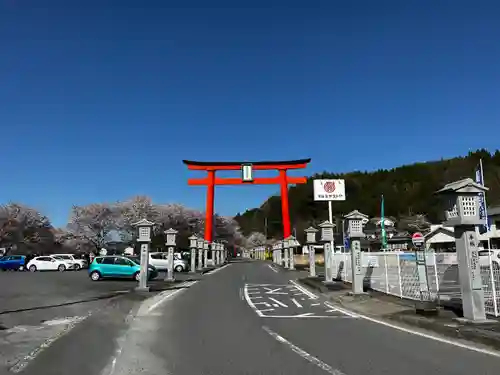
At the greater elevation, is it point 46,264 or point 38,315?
point 46,264

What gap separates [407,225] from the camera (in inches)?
3381

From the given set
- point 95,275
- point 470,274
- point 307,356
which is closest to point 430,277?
point 470,274

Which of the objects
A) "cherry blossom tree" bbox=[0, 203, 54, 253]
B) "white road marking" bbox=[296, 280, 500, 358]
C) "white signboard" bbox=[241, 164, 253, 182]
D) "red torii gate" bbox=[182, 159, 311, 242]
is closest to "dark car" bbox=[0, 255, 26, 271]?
"cherry blossom tree" bbox=[0, 203, 54, 253]

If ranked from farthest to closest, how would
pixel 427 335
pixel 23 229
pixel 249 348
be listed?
pixel 23 229 < pixel 427 335 < pixel 249 348

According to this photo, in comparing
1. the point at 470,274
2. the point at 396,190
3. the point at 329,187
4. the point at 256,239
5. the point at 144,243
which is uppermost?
the point at 396,190

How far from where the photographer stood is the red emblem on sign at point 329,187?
45281 mm

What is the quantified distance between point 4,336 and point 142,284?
394 inches

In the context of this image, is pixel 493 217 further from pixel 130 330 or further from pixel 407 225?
pixel 130 330

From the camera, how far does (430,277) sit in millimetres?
14094

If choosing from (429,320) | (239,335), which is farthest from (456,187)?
(239,335)

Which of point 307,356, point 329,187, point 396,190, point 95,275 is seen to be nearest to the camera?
point 307,356

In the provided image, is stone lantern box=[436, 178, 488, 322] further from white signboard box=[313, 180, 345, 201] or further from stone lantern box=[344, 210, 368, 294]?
white signboard box=[313, 180, 345, 201]

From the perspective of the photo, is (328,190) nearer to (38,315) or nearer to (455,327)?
(38,315)

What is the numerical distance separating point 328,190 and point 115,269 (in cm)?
2437
